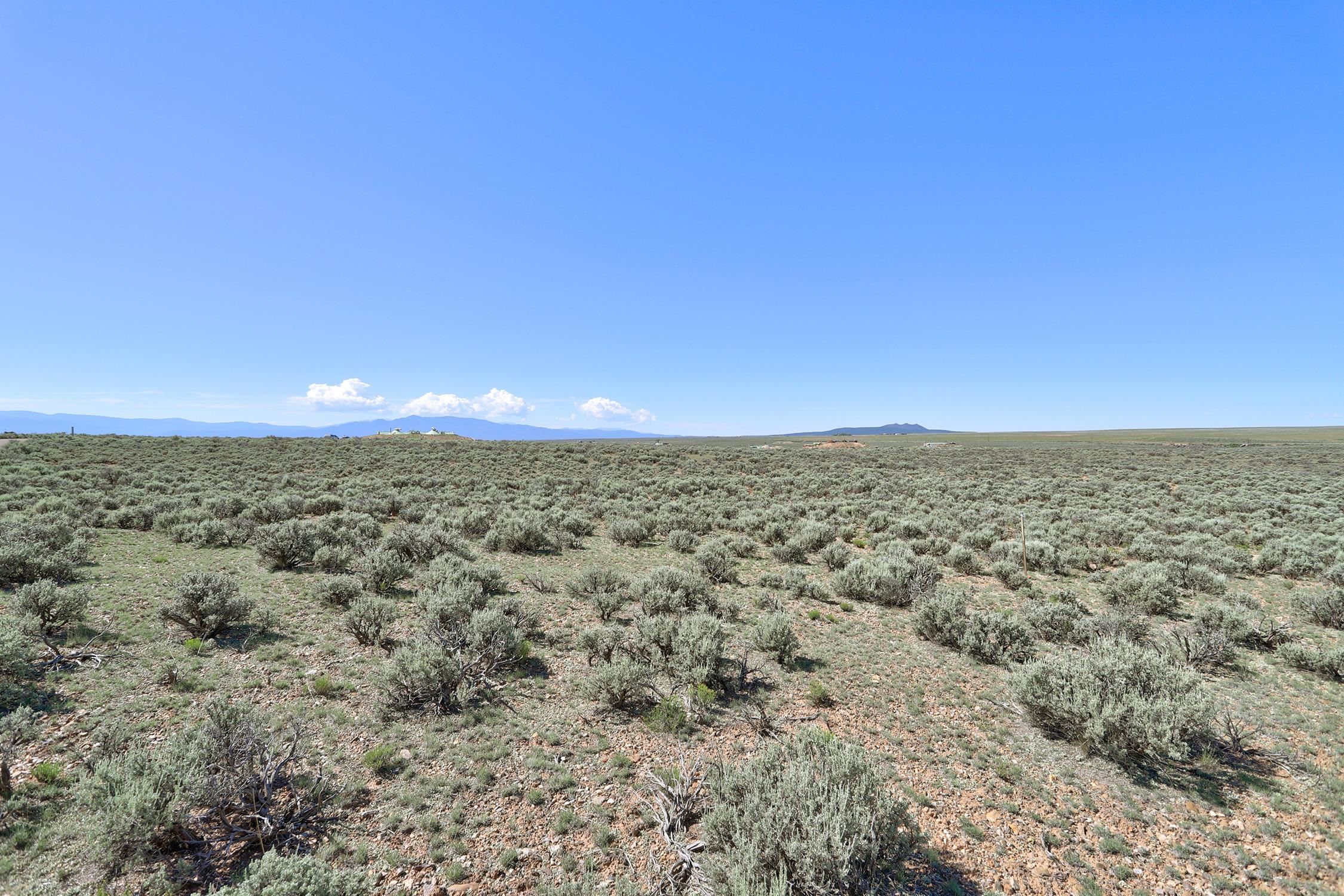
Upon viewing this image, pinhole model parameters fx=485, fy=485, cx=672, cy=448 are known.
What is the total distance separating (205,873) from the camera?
14.0 ft

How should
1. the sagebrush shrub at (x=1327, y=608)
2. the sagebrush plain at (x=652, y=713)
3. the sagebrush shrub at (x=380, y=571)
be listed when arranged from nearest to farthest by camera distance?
the sagebrush plain at (x=652, y=713)
the sagebrush shrub at (x=1327, y=608)
the sagebrush shrub at (x=380, y=571)

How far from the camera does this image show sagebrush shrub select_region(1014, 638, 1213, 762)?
592 centimetres

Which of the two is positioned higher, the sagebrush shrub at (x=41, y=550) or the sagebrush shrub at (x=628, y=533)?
the sagebrush shrub at (x=41, y=550)

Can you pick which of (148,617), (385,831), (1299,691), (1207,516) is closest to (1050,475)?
(1207,516)


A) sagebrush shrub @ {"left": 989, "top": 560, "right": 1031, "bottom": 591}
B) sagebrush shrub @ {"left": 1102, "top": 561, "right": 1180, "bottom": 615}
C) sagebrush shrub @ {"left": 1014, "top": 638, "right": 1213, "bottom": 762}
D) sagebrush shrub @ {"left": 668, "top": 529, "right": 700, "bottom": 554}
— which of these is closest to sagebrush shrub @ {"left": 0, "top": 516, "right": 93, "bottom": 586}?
sagebrush shrub @ {"left": 668, "top": 529, "right": 700, "bottom": 554}

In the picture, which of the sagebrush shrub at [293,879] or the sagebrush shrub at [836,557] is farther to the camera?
the sagebrush shrub at [836,557]

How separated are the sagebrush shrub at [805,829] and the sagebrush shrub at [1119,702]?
3.37 meters

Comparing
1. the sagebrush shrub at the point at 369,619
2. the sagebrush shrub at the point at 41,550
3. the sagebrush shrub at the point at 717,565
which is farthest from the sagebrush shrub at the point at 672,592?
the sagebrush shrub at the point at 41,550

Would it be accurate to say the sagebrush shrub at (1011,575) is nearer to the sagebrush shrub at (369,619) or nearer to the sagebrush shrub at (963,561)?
the sagebrush shrub at (963,561)

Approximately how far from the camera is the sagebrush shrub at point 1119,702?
592 cm

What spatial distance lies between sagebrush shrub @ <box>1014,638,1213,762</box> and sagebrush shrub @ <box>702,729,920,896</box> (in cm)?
337

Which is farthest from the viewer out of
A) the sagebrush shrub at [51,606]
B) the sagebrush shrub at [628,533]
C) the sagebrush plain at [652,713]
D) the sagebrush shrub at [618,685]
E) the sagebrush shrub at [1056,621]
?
the sagebrush shrub at [628,533]

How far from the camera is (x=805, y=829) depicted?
4102mm

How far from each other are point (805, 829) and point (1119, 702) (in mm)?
5420
